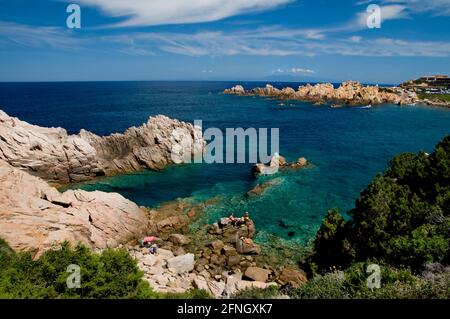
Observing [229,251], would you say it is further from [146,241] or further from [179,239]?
[146,241]

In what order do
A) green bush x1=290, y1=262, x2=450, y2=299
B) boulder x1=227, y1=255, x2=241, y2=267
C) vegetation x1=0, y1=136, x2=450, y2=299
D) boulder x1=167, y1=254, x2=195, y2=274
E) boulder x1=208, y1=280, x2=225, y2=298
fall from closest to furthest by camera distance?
green bush x1=290, y1=262, x2=450, y2=299
vegetation x1=0, y1=136, x2=450, y2=299
boulder x1=208, y1=280, x2=225, y2=298
boulder x1=167, y1=254, x2=195, y2=274
boulder x1=227, y1=255, x2=241, y2=267

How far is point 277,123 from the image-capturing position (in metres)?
101

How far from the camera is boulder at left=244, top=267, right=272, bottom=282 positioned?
2573 centimetres

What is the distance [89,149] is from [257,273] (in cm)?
Result: 3383

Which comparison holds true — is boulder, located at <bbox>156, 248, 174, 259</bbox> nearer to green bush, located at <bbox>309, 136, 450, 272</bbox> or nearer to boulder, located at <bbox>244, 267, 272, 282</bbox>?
boulder, located at <bbox>244, 267, 272, 282</bbox>

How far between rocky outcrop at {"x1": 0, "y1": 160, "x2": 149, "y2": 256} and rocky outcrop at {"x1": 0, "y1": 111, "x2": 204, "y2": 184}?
39.5ft

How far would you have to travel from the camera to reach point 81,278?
52.9ft

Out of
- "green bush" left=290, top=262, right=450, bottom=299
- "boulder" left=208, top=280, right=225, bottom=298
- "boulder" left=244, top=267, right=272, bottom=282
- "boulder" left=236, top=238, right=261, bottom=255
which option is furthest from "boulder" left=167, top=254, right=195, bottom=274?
"green bush" left=290, top=262, right=450, bottom=299

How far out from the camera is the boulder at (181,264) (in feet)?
86.3

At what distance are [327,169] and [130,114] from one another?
8020cm

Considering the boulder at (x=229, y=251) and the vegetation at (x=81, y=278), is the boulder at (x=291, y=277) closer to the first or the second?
the boulder at (x=229, y=251)
